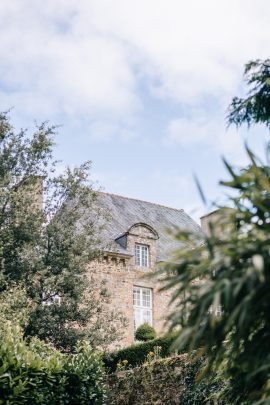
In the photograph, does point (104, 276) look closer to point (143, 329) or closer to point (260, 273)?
point (143, 329)

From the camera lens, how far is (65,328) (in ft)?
60.1

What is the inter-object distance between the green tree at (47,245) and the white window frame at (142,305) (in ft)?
16.5

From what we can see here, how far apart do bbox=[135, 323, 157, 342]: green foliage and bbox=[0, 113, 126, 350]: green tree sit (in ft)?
11.7

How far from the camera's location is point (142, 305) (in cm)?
2523

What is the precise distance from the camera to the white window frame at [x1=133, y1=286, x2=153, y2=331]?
24.9 meters

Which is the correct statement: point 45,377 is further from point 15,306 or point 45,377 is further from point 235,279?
point 15,306

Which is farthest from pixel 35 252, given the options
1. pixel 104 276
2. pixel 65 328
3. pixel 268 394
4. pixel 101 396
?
pixel 268 394

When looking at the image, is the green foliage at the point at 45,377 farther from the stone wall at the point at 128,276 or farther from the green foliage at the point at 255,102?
the stone wall at the point at 128,276

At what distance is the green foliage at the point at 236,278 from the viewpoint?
3799 millimetres

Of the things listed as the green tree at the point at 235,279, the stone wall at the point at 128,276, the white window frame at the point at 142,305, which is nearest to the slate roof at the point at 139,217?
the stone wall at the point at 128,276

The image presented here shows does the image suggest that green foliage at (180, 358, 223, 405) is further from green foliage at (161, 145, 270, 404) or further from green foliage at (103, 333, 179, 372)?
Answer: green foliage at (161, 145, 270, 404)

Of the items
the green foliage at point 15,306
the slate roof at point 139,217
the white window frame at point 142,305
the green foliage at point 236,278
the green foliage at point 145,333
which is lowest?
the green foliage at point 236,278

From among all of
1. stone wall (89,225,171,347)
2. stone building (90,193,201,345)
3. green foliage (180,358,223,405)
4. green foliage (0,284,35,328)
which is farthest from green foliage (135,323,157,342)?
green foliage (180,358,223,405)

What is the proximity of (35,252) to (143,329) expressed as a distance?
661 cm
